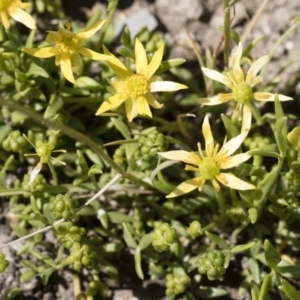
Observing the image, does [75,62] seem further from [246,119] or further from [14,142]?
[246,119]

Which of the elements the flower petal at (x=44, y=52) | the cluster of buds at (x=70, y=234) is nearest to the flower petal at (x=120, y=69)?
the flower petal at (x=44, y=52)

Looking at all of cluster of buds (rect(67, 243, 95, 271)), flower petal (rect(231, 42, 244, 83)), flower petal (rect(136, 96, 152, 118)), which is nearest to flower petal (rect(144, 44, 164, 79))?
flower petal (rect(136, 96, 152, 118))

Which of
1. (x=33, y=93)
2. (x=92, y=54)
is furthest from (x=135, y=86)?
(x=33, y=93)

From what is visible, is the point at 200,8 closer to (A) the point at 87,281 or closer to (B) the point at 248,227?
(B) the point at 248,227

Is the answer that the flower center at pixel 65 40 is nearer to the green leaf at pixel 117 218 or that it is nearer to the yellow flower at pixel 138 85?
the yellow flower at pixel 138 85

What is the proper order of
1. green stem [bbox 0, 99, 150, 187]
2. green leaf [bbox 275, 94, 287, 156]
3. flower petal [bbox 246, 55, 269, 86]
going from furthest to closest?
flower petal [bbox 246, 55, 269, 86]
green leaf [bbox 275, 94, 287, 156]
green stem [bbox 0, 99, 150, 187]

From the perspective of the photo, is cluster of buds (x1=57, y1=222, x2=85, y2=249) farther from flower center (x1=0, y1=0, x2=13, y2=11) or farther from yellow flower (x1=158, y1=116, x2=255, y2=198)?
flower center (x1=0, y1=0, x2=13, y2=11)
